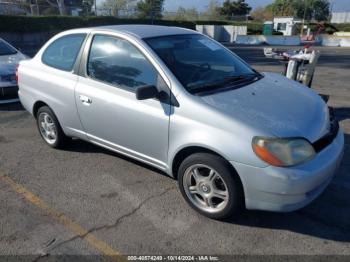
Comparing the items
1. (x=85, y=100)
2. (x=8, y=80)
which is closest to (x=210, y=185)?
(x=85, y=100)

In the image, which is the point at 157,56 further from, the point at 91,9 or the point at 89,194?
the point at 91,9

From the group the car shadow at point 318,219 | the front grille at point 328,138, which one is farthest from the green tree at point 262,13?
the car shadow at point 318,219

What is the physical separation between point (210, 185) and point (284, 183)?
69 cm

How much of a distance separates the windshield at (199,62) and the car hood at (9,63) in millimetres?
4512

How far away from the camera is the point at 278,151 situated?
2729 mm

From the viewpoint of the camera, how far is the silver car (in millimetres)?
2789

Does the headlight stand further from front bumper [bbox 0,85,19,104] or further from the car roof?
front bumper [bbox 0,85,19,104]

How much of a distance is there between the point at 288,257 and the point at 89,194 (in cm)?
211

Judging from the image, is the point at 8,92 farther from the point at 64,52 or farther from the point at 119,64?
the point at 119,64

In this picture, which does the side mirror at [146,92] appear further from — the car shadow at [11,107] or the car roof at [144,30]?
the car shadow at [11,107]

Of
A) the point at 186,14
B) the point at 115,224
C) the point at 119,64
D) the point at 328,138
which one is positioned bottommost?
the point at 115,224

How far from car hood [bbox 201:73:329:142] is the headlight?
0.07 meters

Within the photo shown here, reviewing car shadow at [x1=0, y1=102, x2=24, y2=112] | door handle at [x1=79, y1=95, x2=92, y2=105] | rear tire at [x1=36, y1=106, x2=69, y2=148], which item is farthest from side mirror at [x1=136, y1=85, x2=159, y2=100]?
car shadow at [x1=0, y1=102, x2=24, y2=112]

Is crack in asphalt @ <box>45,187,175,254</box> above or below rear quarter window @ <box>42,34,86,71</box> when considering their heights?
below
